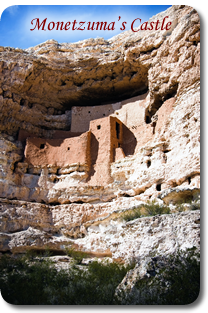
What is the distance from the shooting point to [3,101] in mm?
17141

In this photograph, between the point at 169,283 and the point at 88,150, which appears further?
the point at 88,150

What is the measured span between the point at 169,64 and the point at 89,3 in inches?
394

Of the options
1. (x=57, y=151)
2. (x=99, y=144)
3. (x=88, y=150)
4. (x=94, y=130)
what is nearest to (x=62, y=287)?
(x=88, y=150)

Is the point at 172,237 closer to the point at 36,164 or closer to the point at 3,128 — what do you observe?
the point at 36,164

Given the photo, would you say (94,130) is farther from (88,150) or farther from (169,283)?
(169,283)

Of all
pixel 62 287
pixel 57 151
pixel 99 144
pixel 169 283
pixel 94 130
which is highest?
pixel 94 130

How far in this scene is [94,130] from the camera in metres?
16.0

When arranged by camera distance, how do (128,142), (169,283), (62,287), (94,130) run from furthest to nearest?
(94,130)
(128,142)
(62,287)
(169,283)

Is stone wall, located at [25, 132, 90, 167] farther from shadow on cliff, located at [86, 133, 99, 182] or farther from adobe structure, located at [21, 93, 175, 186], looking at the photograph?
shadow on cliff, located at [86, 133, 99, 182]

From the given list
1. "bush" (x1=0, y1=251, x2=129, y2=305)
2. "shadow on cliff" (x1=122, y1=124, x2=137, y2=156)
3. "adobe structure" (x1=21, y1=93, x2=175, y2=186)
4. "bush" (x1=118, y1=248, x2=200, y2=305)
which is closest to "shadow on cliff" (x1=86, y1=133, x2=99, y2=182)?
"adobe structure" (x1=21, y1=93, x2=175, y2=186)

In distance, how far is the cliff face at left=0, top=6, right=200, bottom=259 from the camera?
12469 millimetres

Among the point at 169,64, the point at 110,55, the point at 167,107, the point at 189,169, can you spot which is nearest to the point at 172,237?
the point at 189,169

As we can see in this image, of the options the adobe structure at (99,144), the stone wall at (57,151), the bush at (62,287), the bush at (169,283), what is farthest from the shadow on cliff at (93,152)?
the bush at (169,283)

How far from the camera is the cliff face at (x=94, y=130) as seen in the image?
40.9 ft
